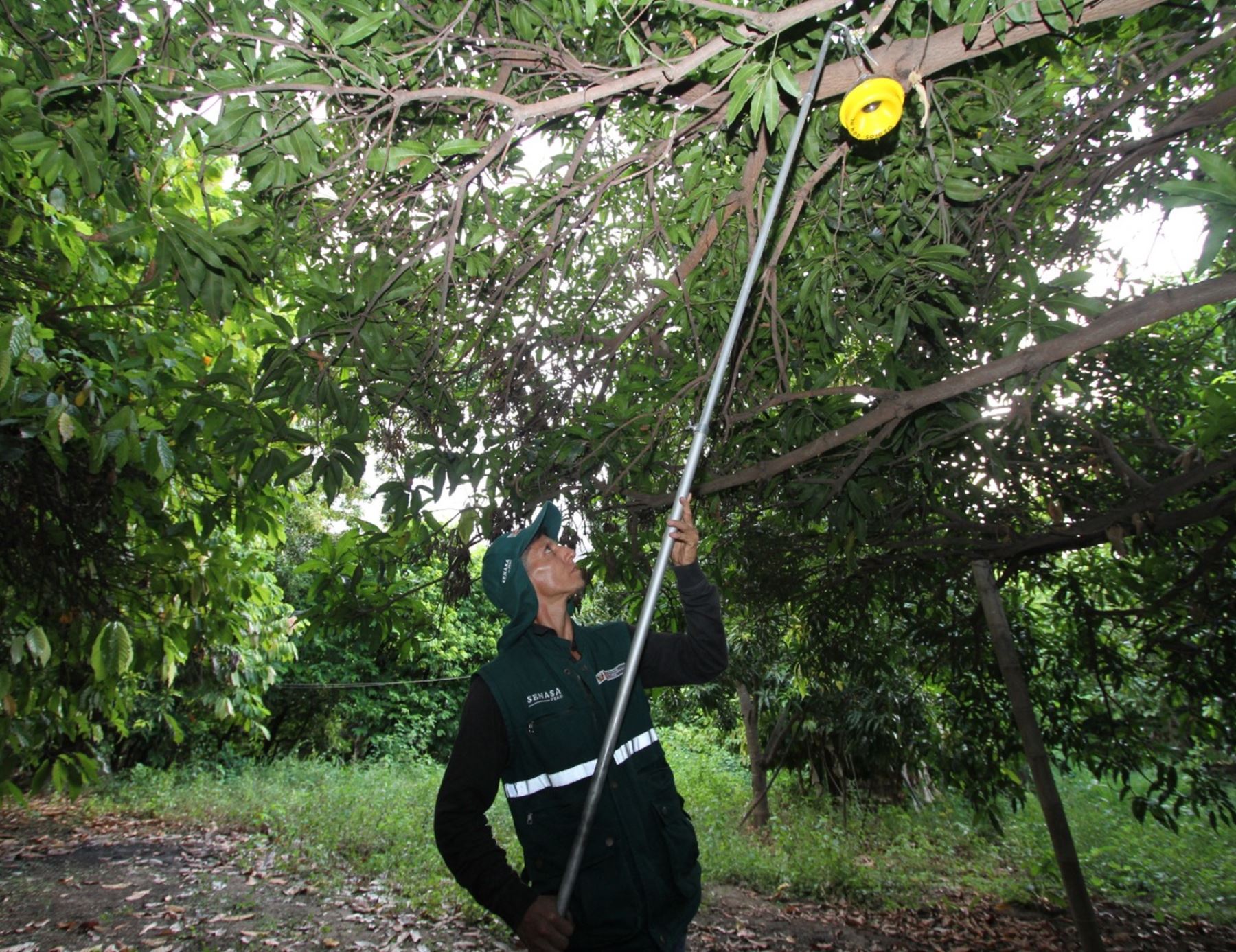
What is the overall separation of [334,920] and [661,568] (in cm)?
557

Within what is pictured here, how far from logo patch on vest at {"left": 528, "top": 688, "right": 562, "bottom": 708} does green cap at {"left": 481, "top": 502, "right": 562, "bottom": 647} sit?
0.18 meters

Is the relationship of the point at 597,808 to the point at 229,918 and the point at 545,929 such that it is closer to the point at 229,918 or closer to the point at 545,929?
the point at 545,929

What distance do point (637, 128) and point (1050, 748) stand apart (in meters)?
4.47

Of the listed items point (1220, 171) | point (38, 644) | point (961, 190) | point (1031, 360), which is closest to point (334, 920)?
point (38, 644)

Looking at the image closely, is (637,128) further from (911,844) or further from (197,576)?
(911,844)

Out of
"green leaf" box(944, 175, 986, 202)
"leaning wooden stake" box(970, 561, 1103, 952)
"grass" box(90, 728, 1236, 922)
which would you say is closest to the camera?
"green leaf" box(944, 175, 986, 202)

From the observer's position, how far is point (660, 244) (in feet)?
10.6

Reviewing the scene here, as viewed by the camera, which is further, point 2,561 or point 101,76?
point 2,561

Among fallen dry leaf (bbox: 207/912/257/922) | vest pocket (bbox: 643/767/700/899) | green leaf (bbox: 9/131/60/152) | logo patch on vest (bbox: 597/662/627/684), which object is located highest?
green leaf (bbox: 9/131/60/152)

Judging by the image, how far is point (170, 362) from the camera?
335cm

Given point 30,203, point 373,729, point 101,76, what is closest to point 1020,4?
point 101,76

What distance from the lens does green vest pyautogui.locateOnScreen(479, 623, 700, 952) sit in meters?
1.80

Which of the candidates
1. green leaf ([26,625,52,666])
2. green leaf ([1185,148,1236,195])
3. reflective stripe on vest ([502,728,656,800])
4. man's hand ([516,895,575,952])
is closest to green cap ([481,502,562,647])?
reflective stripe on vest ([502,728,656,800])

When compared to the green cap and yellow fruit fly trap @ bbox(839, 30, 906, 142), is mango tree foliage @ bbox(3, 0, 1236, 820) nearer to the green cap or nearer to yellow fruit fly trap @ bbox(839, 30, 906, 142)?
yellow fruit fly trap @ bbox(839, 30, 906, 142)
